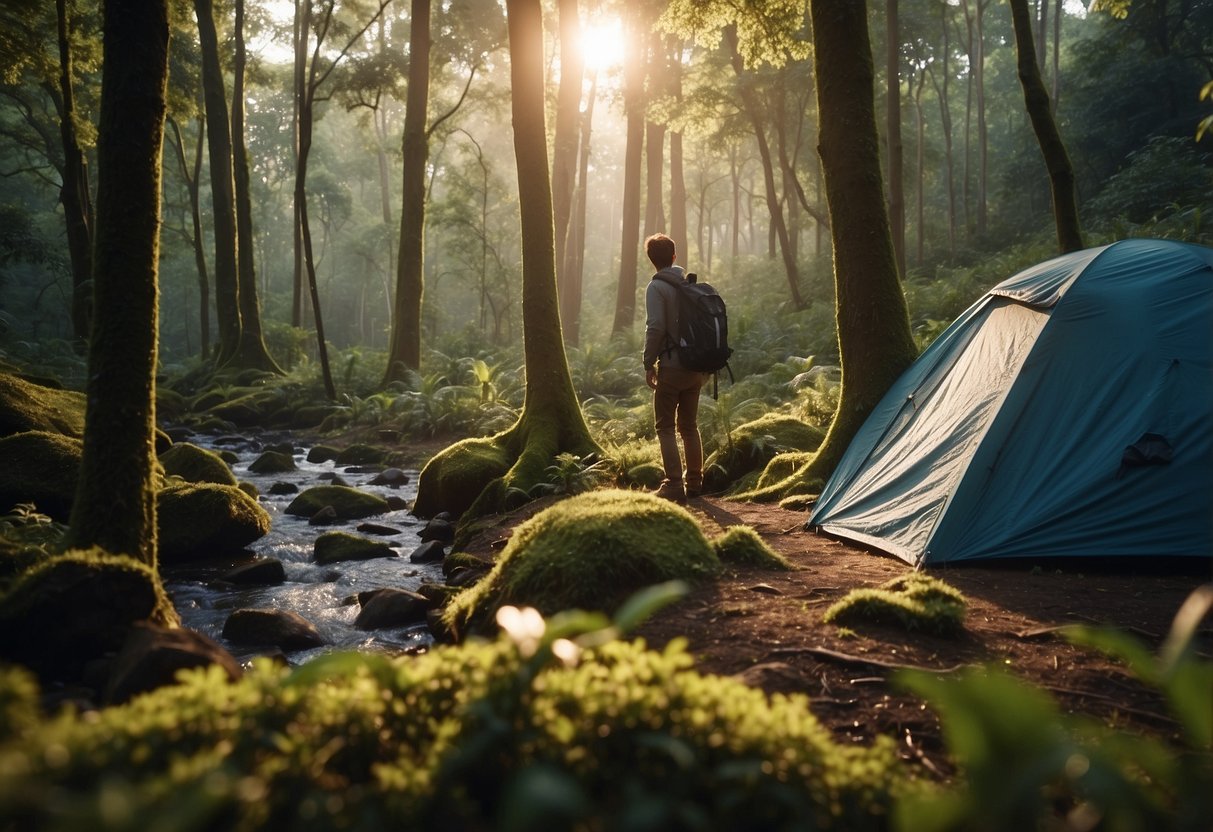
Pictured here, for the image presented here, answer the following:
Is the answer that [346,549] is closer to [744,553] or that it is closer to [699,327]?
[699,327]

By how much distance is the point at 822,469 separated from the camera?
8.41 meters

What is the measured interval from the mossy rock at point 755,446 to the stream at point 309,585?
12.3 ft

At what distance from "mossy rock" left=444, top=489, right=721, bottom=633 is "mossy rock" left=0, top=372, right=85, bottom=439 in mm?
7156

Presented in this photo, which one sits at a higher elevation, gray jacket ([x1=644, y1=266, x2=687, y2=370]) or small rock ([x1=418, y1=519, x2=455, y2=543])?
gray jacket ([x1=644, y1=266, x2=687, y2=370])

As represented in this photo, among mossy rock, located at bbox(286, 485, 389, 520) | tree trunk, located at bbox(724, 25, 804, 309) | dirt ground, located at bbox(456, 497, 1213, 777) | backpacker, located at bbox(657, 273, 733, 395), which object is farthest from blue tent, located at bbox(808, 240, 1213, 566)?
tree trunk, located at bbox(724, 25, 804, 309)

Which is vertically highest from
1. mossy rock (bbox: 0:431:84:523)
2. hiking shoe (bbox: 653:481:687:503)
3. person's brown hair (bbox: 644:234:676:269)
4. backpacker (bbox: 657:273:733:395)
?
person's brown hair (bbox: 644:234:676:269)

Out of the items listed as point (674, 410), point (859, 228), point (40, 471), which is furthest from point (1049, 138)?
point (40, 471)

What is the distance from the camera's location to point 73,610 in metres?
3.79

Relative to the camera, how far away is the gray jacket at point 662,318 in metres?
7.87

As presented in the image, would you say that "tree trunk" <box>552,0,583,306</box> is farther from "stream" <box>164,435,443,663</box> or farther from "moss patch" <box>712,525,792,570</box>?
"moss patch" <box>712,525,792,570</box>

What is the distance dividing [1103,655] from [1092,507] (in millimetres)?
1964

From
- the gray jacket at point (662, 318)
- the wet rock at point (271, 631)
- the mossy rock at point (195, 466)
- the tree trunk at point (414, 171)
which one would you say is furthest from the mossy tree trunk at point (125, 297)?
the tree trunk at point (414, 171)

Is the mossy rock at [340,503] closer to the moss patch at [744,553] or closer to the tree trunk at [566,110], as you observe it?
the moss patch at [744,553]

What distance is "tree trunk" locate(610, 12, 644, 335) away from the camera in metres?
25.6
